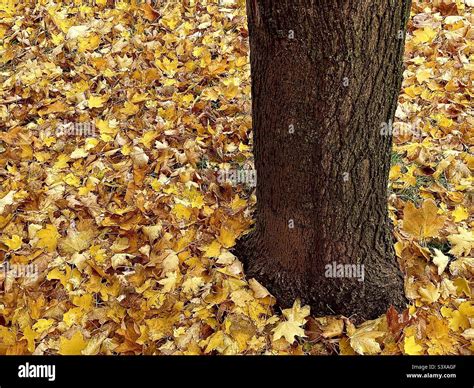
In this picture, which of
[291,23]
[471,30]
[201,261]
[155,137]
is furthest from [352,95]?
[471,30]

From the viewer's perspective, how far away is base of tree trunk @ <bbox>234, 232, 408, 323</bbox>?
7.49 ft

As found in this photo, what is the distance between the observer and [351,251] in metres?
2.23

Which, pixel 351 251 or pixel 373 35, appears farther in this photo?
pixel 351 251

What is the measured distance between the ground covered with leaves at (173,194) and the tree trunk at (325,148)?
0.13 metres

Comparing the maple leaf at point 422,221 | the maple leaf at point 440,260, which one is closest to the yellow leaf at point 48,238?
the maple leaf at point 422,221

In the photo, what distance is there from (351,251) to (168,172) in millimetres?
1365

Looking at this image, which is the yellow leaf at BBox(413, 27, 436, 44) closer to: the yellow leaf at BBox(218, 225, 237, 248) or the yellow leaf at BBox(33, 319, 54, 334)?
the yellow leaf at BBox(218, 225, 237, 248)

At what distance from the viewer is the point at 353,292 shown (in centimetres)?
229

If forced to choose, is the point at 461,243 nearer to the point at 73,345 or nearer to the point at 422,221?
the point at 422,221

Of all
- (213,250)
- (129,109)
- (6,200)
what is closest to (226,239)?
(213,250)

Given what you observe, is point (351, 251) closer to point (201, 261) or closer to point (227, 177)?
point (201, 261)

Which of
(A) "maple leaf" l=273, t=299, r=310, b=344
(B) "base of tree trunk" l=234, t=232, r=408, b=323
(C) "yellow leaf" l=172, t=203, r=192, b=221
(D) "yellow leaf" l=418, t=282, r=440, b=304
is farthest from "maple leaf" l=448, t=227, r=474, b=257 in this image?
(C) "yellow leaf" l=172, t=203, r=192, b=221
